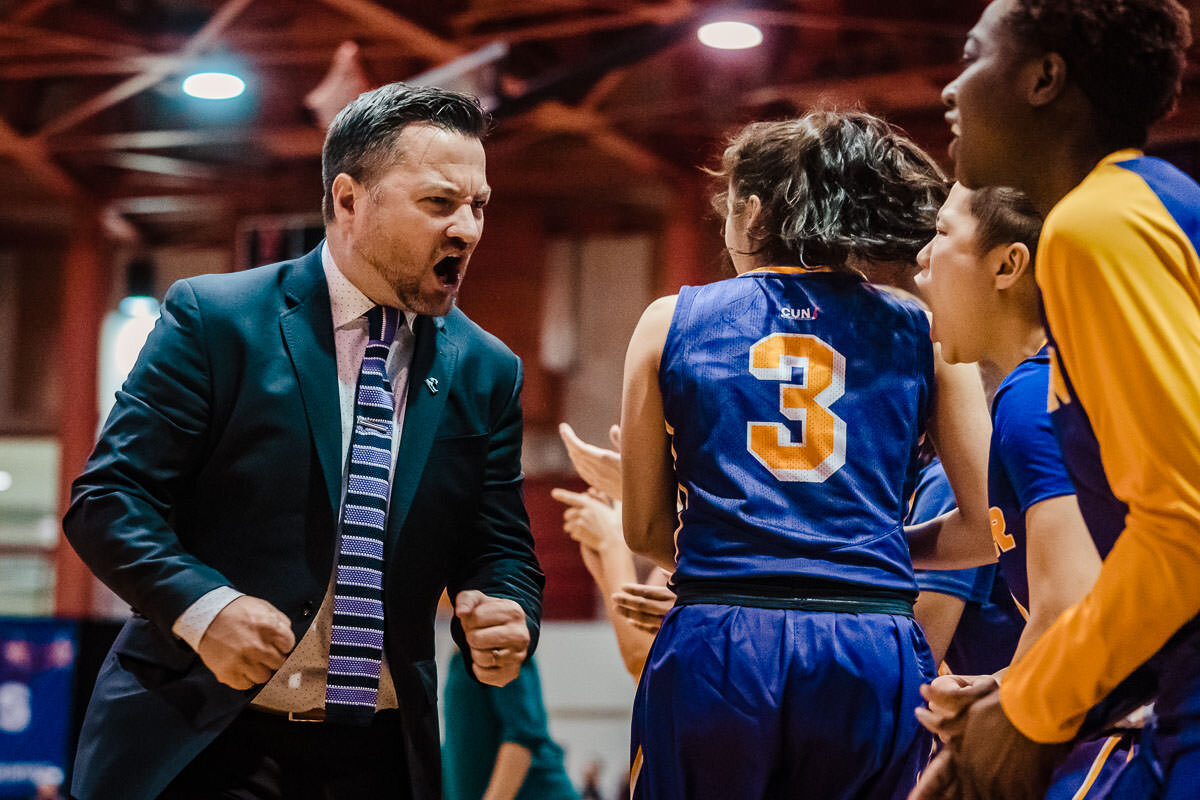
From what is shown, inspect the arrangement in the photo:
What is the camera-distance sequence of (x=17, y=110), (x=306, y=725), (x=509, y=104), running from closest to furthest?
(x=306, y=725)
(x=509, y=104)
(x=17, y=110)

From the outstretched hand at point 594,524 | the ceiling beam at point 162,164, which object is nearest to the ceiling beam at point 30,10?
the ceiling beam at point 162,164

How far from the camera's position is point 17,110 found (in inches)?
464

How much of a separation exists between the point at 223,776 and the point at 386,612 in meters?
0.37

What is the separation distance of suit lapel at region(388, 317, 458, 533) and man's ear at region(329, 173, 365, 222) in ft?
0.78

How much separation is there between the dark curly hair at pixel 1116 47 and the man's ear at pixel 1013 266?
0.56m

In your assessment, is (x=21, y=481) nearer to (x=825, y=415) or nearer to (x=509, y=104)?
(x=509, y=104)

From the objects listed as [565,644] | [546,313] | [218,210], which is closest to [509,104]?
[546,313]

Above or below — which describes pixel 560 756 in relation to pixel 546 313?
below

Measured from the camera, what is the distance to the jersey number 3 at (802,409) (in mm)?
2070

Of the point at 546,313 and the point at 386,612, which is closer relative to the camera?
the point at 386,612

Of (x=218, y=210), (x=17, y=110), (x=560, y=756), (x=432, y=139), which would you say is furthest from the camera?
(x=218, y=210)

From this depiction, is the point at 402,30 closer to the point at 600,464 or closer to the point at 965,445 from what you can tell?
the point at 600,464

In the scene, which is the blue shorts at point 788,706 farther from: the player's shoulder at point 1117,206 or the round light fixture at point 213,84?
the round light fixture at point 213,84

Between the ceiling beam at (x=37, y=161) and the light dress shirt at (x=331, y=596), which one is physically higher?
the ceiling beam at (x=37, y=161)
